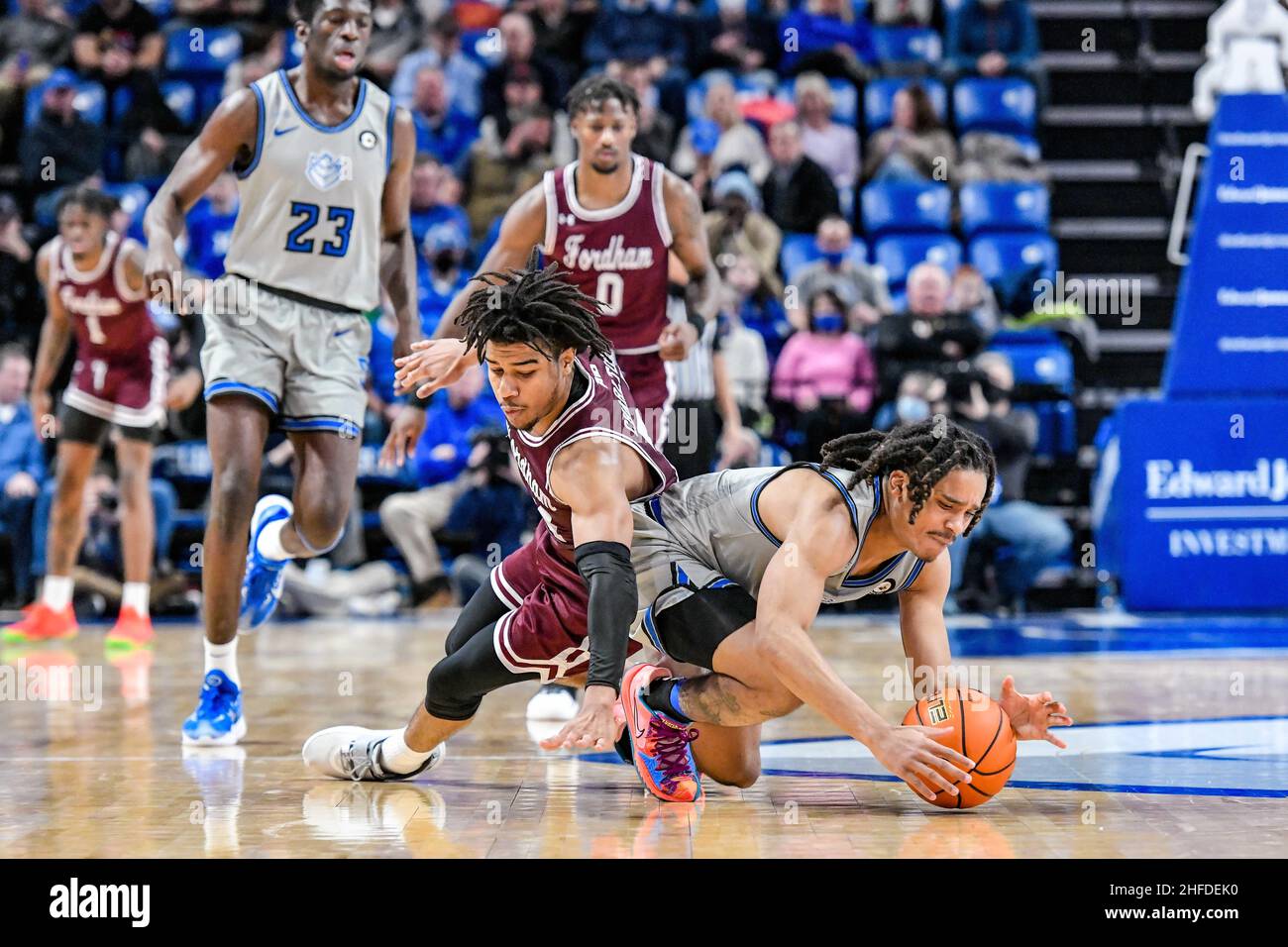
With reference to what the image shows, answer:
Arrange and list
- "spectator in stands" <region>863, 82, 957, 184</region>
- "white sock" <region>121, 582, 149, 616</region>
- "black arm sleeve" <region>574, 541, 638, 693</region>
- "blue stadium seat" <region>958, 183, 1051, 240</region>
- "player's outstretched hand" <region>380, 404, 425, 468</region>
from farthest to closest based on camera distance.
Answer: "spectator in stands" <region>863, 82, 957, 184</region> → "blue stadium seat" <region>958, 183, 1051, 240</region> → "white sock" <region>121, 582, 149, 616</region> → "player's outstretched hand" <region>380, 404, 425, 468</region> → "black arm sleeve" <region>574, 541, 638, 693</region>

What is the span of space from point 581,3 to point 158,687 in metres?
7.51

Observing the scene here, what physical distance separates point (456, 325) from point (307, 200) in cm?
117

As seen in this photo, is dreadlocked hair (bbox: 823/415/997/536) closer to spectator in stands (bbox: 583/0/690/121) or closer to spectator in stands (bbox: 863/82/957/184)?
spectator in stands (bbox: 863/82/957/184)

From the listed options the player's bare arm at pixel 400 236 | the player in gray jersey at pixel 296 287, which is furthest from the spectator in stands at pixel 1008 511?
the player in gray jersey at pixel 296 287

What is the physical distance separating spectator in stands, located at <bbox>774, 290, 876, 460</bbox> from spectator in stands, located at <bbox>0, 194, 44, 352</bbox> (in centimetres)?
469

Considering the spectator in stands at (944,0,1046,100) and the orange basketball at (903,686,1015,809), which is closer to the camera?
the orange basketball at (903,686,1015,809)

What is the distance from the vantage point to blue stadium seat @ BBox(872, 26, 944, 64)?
11836 mm

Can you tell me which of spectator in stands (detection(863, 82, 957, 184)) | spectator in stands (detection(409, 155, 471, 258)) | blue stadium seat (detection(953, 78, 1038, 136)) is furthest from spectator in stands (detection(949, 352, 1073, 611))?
spectator in stands (detection(409, 155, 471, 258))

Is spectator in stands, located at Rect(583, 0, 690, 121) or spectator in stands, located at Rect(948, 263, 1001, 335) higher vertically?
spectator in stands, located at Rect(583, 0, 690, 121)

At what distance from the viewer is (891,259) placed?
10406 mm

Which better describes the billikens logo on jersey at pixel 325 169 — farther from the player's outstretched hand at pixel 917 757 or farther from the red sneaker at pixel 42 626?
the red sneaker at pixel 42 626
